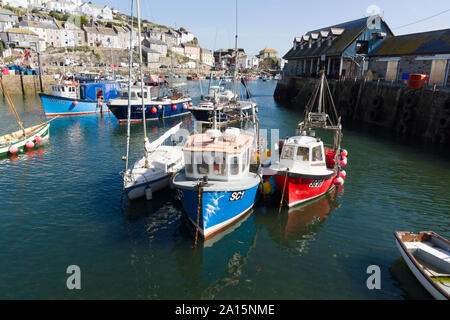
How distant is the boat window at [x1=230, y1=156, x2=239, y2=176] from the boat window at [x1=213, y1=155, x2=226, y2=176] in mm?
361

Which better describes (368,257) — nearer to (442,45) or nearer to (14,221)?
(14,221)

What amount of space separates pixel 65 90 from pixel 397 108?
46.8 m

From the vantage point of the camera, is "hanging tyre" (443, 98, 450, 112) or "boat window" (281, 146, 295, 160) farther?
"hanging tyre" (443, 98, 450, 112)

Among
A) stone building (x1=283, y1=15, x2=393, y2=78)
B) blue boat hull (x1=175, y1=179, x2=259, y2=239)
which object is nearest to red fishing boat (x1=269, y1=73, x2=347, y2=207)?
blue boat hull (x1=175, y1=179, x2=259, y2=239)

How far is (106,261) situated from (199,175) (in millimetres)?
5290

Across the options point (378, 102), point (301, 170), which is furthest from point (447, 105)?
point (301, 170)

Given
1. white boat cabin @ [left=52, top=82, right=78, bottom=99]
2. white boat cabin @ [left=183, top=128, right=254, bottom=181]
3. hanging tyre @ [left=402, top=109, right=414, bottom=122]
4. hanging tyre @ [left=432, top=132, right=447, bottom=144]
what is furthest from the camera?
white boat cabin @ [left=52, top=82, right=78, bottom=99]

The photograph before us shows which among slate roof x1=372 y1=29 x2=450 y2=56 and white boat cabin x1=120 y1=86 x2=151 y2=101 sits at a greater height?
slate roof x1=372 y1=29 x2=450 y2=56

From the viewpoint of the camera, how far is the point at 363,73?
4819 cm

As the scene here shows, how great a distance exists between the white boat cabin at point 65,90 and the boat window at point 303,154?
135ft

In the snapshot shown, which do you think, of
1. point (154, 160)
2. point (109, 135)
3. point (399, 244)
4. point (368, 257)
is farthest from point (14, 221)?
point (109, 135)

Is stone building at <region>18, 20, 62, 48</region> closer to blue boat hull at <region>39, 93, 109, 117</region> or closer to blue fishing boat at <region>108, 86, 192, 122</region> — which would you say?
blue boat hull at <region>39, 93, 109, 117</region>

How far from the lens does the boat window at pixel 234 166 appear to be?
13.8 meters

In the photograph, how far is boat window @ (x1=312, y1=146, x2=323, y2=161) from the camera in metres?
16.8
